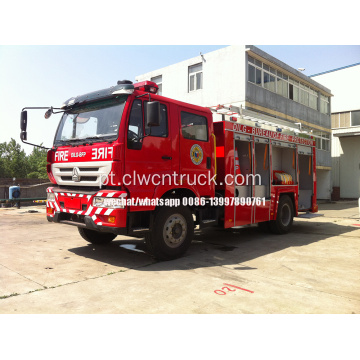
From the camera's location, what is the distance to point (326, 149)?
85.7 feet

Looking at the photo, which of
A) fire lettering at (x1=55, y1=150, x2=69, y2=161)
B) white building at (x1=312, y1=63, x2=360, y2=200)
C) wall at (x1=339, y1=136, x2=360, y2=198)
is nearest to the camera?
fire lettering at (x1=55, y1=150, x2=69, y2=161)

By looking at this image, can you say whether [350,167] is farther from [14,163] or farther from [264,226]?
[14,163]

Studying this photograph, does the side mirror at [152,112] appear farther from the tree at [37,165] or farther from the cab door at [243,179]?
the tree at [37,165]

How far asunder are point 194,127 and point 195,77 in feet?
47.4

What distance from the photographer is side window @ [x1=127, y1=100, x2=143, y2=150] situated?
5.08 m

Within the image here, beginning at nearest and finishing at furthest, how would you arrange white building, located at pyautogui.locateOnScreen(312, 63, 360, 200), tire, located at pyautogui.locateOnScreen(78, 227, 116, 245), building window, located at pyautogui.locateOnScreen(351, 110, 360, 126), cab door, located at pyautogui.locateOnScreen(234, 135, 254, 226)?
tire, located at pyautogui.locateOnScreen(78, 227, 116, 245), cab door, located at pyautogui.locateOnScreen(234, 135, 254, 226), building window, located at pyautogui.locateOnScreen(351, 110, 360, 126), white building, located at pyautogui.locateOnScreen(312, 63, 360, 200)

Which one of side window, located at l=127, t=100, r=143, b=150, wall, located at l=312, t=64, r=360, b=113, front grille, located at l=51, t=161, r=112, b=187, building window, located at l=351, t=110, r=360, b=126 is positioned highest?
wall, located at l=312, t=64, r=360, b=113

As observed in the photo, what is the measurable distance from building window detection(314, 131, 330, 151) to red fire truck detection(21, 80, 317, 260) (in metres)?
19.8

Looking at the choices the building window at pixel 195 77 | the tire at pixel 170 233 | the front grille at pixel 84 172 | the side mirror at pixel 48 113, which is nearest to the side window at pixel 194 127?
the tire at pixel 170 233

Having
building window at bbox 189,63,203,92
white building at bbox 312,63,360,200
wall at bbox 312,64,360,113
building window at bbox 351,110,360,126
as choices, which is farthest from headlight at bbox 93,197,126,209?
wall at bbox 312,64,360,113

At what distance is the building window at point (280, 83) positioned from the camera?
17.7 m

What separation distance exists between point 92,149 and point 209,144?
7.77 ft

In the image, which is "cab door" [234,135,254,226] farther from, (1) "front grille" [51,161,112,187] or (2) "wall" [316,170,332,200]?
(2) "wall" [316,170,332,200]

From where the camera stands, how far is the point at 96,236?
6875 millimetres
